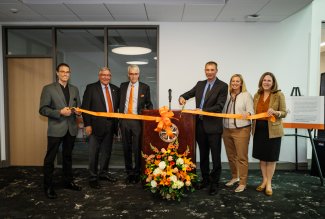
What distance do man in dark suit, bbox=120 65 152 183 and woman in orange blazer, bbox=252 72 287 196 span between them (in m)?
1.63

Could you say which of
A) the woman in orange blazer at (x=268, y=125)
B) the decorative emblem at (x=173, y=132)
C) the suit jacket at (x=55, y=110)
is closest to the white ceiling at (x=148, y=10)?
the woman in orange blazer at (x=268, y=125)

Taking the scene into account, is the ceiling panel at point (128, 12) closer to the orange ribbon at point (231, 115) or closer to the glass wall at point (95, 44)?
the glass wall at point (95, 44)

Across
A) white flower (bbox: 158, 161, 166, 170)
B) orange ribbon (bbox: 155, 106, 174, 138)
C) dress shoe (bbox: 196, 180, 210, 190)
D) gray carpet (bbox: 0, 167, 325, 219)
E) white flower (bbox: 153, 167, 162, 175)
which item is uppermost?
orange ribbon (bbox: 155, 106, 174, 138)

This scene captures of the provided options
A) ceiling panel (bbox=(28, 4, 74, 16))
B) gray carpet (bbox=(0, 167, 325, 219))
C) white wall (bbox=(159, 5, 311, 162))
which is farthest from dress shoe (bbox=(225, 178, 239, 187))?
ceiling panel (bbox=(28, 4, 74, 16))

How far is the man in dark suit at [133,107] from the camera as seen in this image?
3758 millimetres

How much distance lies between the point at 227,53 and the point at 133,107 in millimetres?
2279

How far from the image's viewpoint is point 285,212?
2.90 meters

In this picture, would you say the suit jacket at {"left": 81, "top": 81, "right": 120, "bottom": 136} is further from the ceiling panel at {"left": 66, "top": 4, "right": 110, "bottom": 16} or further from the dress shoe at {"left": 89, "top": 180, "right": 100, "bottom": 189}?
the ceiling panel at {"left": 66, "top": 4, "right": 110, "bottom": 16}

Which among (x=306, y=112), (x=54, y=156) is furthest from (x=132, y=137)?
(x=306, y=112)

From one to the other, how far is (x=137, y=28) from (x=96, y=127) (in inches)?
91.0

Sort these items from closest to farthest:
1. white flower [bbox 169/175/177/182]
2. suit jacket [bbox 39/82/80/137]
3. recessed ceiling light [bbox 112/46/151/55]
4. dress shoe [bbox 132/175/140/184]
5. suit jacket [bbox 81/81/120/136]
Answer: white flower [bbox 169/175/177/182]
suit jacket [bbox 39/82/80/137]
suit jacket [bbox 81/81/120/136]
dress shoe [bbox 132/175/140/184]
recessed ceiling light [bbox 112/46/151/55]

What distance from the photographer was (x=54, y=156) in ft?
11.0

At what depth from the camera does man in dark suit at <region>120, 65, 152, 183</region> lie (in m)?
3.76

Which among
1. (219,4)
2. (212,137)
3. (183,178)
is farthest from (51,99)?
(219,4)
